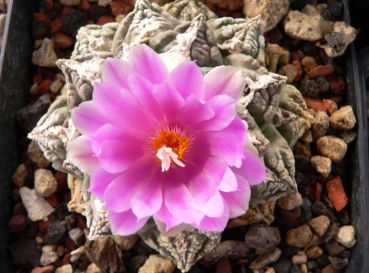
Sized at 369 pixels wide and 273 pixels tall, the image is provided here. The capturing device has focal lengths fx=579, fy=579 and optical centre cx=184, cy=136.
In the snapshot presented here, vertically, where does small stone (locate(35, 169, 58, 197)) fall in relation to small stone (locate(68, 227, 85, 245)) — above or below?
above

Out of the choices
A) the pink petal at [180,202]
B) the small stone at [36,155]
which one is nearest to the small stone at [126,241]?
the small stone at [36,155]

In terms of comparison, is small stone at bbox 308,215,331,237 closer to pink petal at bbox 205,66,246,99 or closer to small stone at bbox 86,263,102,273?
small stone at bbox 86,263,102,273

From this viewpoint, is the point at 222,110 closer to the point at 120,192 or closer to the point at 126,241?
the point at 120,192

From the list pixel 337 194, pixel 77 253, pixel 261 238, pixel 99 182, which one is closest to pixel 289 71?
pixel 337 194

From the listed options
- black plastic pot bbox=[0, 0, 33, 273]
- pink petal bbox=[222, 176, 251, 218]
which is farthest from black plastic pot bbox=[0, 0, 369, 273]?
pink petal bbox=[222, 176, 251, 218]

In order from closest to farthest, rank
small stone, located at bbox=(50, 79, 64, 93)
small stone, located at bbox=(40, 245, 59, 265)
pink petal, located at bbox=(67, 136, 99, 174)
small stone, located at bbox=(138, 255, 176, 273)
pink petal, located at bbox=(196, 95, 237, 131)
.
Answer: pink petal, located at bbox=(196, 95, 237, 131)
pink petal, located at bbox=(67, 136, 99, 174)
small stone, located at bbox=(138, 255, 176, 273)
small stone, located at bbox=(40, 245, 59, 265)
small stone, located at bbox=(50, 79, 64, 93)

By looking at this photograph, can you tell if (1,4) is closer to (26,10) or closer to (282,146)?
(26,10)
